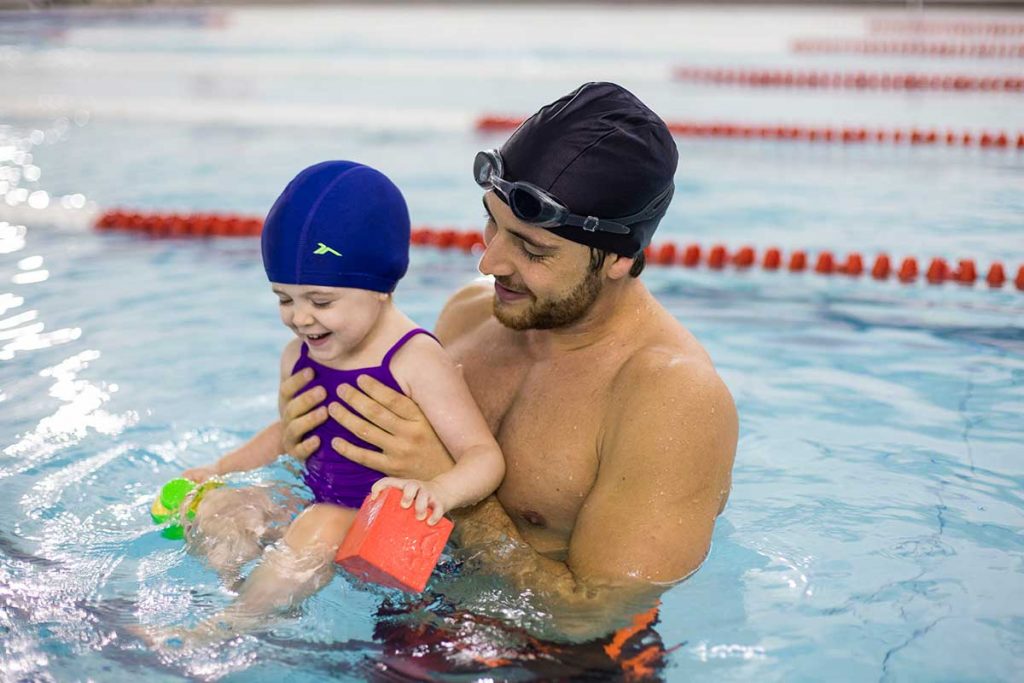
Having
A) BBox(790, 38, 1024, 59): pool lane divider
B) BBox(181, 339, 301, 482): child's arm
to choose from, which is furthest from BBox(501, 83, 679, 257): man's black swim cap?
BBox(790, 38, 1024, 59): pool lane divider

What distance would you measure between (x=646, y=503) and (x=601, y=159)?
0.83m

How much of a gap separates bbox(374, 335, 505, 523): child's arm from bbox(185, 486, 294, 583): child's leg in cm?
54

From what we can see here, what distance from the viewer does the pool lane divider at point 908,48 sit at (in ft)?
51.1

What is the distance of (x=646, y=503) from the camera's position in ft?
8.93

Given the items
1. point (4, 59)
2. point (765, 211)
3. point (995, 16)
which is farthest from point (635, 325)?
point (995, 16)

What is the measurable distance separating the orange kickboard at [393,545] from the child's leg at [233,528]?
0.51m

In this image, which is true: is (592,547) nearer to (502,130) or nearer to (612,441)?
(612,441)

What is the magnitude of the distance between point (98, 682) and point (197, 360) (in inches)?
114

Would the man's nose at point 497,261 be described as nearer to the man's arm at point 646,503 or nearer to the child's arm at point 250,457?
the man's arm at point 646,503

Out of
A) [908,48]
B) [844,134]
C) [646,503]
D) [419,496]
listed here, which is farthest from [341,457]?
[908,48]

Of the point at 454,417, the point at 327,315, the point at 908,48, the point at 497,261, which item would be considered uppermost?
the point at 497,261

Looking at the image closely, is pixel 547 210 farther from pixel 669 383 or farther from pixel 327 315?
pixel 327 315

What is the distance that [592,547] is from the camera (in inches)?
109

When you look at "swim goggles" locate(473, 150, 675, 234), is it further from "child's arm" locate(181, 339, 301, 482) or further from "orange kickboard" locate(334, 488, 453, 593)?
"child's arm" locate(181, 339, 301, 482)
